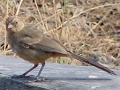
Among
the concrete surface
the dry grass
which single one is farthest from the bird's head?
the dry grass

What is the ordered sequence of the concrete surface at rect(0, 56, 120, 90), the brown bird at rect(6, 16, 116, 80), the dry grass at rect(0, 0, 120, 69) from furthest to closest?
the dry grass at rect(0, 0, 120, 69) < the brown bird at rect(6, 16, 116, 80) < the concrete surface at rect(0, 56, 120, 90)

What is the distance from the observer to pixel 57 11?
837 cm

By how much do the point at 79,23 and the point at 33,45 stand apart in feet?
11.6

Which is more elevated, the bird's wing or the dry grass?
the bird's wing

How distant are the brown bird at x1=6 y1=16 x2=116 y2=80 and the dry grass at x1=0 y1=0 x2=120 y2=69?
2148 mm

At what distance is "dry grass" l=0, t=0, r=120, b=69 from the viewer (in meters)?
7.63

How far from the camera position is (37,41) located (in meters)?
4.97

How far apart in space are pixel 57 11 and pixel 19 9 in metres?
0.55

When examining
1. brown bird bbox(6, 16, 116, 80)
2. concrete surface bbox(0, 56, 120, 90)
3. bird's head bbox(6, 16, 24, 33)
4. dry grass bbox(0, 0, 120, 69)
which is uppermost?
bird's head bbox(6, 16, 24, 33)

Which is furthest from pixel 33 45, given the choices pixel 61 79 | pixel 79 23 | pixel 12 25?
pixel 79 23

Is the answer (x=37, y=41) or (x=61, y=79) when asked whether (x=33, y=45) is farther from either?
(x=61, y=79)

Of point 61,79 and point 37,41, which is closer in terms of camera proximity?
point 61,79

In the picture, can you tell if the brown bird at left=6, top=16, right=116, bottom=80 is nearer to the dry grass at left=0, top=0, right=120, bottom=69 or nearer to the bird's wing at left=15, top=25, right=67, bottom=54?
the bird's wing at left=15, top=25, right=67, bottom=54

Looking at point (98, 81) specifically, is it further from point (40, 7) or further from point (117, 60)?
point (40, 7)
